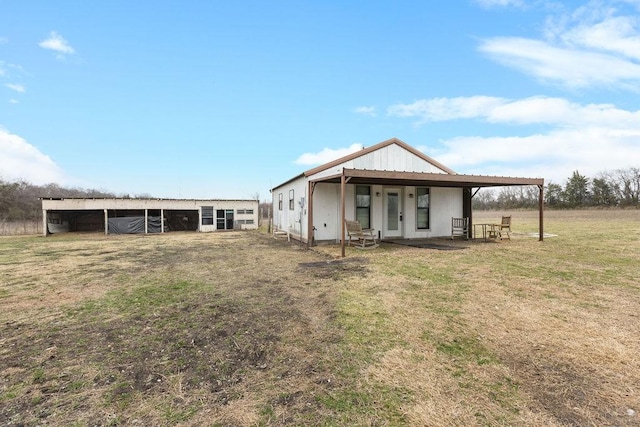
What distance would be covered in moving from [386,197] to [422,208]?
1.94 metres

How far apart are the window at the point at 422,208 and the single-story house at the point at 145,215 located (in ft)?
49.7

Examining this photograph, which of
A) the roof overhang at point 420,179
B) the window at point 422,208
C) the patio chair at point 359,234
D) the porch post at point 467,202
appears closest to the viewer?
the roof overhang at point 420,179

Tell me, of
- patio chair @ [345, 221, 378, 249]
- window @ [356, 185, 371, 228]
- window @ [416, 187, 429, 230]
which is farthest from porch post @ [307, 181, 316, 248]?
window @ [416, 187, 429, 230]

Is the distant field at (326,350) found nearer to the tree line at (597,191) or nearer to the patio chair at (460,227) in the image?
the patio chair at (460,227)

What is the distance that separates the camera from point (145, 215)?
72.5 ft

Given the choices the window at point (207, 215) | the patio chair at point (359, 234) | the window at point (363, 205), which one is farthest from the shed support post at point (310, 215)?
the window at point (207, 215)

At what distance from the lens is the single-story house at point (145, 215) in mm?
20531

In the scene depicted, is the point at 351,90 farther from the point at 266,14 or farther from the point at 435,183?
the point at 435,183

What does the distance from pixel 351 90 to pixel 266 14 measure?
18.7 feet

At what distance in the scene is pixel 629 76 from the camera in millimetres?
11703

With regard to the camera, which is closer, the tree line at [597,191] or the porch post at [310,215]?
the porch post at [310,215]

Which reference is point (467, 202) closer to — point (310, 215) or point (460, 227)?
point (460, 227)

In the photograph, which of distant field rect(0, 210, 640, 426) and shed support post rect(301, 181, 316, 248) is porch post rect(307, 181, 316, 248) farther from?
distant field rect(0, 210, 640, 426)

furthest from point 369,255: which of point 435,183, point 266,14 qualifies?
point 266,14
